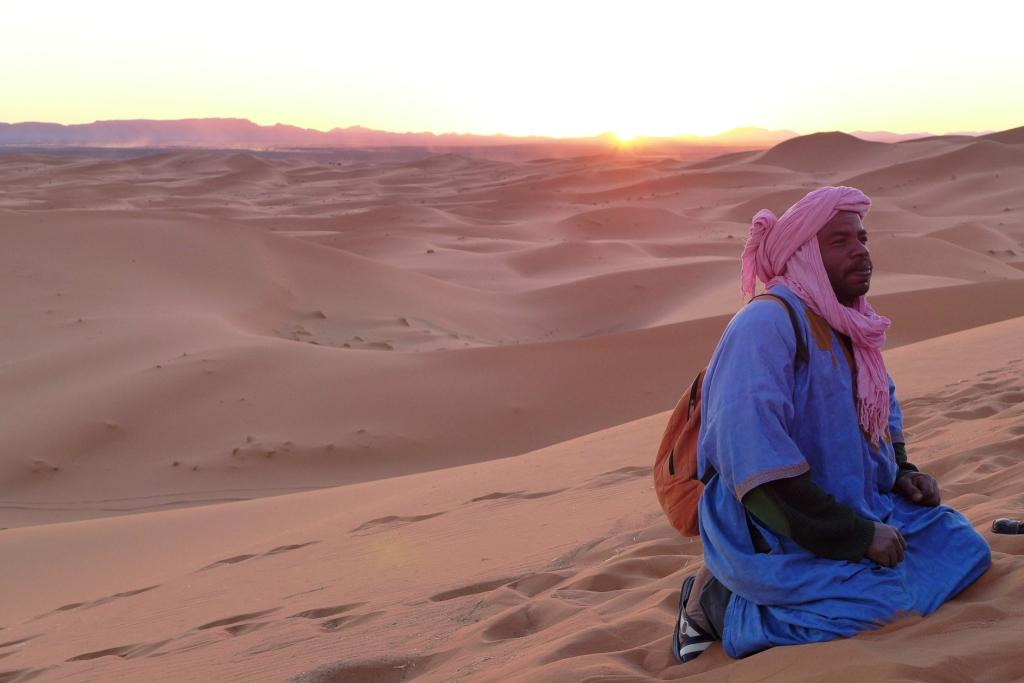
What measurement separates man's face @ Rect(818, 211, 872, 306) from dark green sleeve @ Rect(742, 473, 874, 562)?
0.57 metres

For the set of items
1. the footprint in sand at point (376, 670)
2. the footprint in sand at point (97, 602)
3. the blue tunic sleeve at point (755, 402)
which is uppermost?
the blue tunic sleeve at point (755, 402)

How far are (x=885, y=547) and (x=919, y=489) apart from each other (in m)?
0.38

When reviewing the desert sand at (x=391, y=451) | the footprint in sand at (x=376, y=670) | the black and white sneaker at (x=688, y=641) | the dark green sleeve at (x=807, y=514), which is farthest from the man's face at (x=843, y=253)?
the footprint in sand at (x=376, y=670)

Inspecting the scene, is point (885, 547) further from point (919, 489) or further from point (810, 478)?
point (919, 489)

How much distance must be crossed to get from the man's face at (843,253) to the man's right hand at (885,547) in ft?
2.15

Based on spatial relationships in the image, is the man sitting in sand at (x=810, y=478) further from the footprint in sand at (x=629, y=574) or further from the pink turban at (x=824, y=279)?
the footprint in sand at (x=629, y=574)

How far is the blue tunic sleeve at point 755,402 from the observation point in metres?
2.61

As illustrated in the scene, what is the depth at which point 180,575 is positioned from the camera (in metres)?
5.94

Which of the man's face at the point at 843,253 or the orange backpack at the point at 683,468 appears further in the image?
the orange backpack at the point at 683,468

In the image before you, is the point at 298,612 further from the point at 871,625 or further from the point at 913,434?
the point at 913,434

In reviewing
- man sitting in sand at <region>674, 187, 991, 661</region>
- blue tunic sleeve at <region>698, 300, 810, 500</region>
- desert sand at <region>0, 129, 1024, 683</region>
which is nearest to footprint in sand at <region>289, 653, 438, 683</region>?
desert sand at <region>0, 129, 1024, 683</region>

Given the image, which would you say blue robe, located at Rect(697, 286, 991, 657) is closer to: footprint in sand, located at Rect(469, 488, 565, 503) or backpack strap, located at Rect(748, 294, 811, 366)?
backpack strap, located at Rect(748, 294, 811, 366)

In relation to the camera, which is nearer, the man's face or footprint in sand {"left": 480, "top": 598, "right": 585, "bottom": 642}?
the man's face

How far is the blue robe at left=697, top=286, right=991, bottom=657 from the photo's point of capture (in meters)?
2.63
